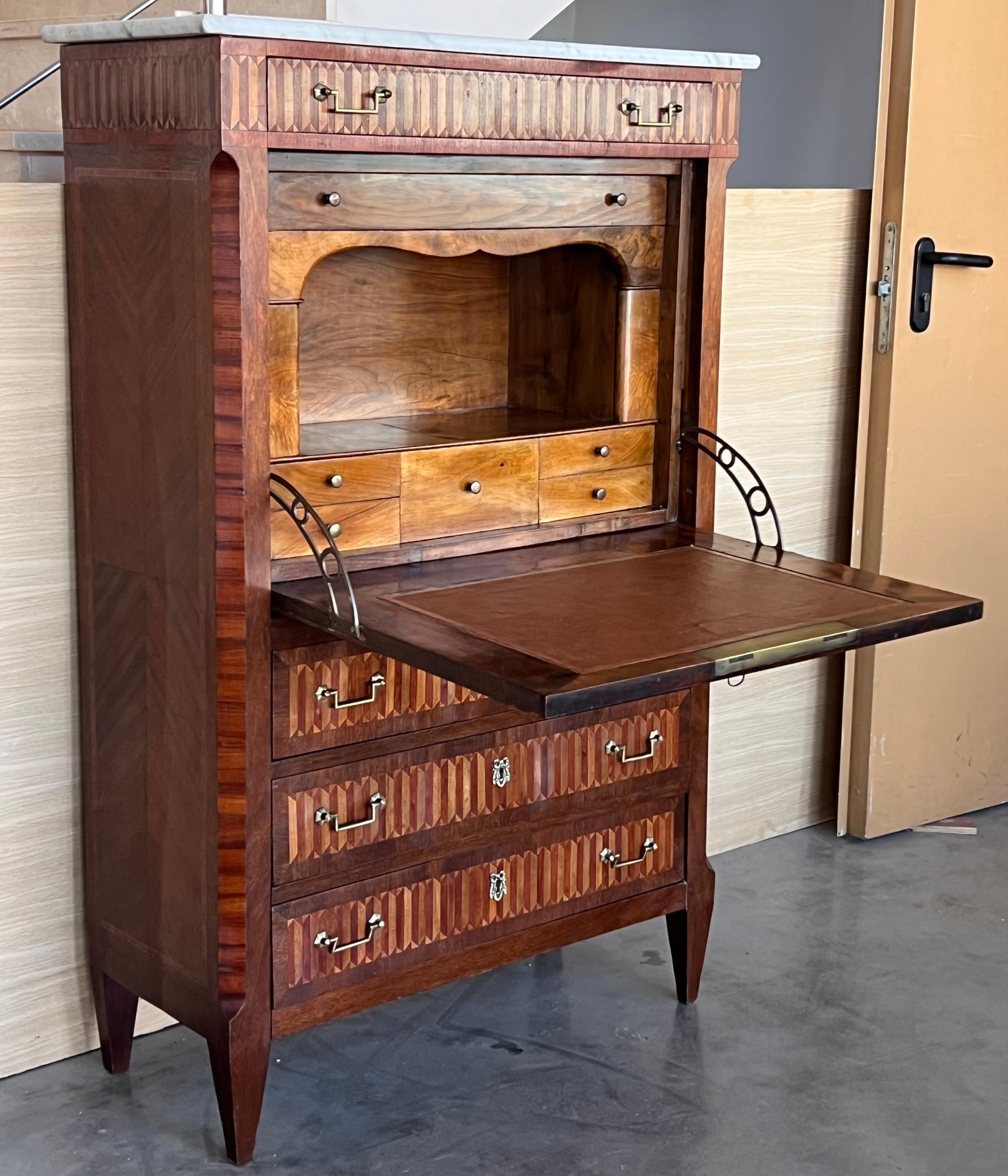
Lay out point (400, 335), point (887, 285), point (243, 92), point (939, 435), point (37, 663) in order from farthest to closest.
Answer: point (939, 435)
point (887, 285)
point (400, 335)
point (37, 663)
point (243, 92)

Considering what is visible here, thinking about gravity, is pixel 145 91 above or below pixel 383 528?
above

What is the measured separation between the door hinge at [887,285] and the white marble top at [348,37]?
3.12ft

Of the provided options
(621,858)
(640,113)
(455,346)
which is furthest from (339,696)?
(640,113)

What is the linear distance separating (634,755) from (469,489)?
0.54 metres

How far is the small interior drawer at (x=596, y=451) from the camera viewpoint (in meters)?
2.47

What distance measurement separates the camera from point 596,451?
2529 mm

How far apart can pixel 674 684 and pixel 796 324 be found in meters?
1.64

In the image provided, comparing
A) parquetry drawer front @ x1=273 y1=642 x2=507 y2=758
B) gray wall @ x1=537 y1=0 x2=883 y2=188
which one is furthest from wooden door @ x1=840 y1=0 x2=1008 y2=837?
parquetry drawer front @ x1=273 y1=642 x2=507 y2=758

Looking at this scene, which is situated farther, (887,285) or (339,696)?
(887,285)

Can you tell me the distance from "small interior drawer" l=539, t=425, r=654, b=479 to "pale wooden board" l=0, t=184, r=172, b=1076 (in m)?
0.74

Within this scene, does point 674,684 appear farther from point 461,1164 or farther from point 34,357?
point 34,357

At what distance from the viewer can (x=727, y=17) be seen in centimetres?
399

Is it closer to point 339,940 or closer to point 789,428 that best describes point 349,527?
point 339,940

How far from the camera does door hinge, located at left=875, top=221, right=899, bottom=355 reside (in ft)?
10.7
